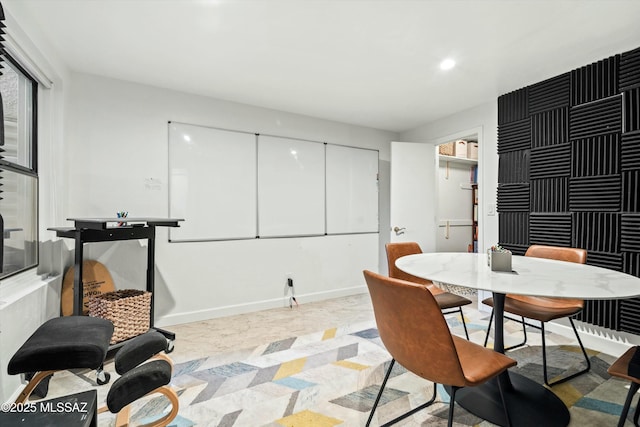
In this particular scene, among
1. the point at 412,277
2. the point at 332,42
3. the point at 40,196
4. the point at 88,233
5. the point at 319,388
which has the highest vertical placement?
the point at 332,42

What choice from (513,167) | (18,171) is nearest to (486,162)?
(513,167)

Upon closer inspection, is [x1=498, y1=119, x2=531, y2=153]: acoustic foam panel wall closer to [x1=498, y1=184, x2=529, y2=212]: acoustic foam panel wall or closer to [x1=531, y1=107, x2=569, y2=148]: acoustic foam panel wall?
[x1=531, y1=107, x2=569, y2=148]: acoustic foam panel wall

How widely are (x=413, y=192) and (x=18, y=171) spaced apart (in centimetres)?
390

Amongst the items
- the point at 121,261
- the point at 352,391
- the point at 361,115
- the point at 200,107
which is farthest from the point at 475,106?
the point at 121,261

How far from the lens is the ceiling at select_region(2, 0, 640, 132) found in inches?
75.9

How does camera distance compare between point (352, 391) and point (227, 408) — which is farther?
point (352, 391)

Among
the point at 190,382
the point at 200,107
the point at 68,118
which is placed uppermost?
the point at 200,107

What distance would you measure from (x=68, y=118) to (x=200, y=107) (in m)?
1.14

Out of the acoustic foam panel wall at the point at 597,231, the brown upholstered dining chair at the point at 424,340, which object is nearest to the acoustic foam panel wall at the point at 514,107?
the acoustic foam panel wall at the point at 597,231

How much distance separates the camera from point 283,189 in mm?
3809

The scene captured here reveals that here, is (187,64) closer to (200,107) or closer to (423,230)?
(200,107)

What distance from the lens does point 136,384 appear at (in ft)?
4.17

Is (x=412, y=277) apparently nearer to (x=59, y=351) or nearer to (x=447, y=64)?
(x=447, y=64)

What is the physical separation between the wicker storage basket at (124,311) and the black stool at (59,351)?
2.54ft
